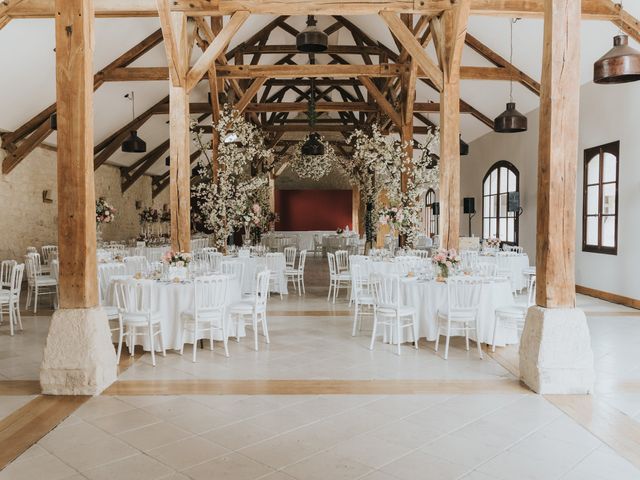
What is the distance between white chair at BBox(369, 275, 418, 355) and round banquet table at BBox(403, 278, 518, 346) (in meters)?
0.12

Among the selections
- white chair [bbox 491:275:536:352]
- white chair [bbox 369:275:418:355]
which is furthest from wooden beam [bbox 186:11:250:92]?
white chair [bbox 491:275:536:352]

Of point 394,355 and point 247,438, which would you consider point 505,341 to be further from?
point 247,438

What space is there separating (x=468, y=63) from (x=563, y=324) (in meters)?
8.21

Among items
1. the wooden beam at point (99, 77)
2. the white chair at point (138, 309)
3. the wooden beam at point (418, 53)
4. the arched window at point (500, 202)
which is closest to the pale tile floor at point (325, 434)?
the white chair at point (138, 309)

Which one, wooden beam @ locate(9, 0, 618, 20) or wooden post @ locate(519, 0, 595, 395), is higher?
wooden beam @ locate(9, 0, 618, 20)

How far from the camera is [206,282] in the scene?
562 centimetres

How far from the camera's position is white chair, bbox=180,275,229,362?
5367 millimetres

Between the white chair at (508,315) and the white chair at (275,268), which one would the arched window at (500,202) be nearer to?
the white chair at (275,268)

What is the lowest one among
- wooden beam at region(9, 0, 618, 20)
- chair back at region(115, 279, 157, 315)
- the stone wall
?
chair back at region(115, 279, 157, 315)

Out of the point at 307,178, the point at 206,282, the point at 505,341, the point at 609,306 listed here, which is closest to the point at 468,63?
the point at 609,306

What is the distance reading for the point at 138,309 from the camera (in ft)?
18.3

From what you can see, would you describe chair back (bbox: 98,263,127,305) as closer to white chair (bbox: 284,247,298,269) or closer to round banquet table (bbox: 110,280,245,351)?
round banquet table (bbox: 110,280,245,351)

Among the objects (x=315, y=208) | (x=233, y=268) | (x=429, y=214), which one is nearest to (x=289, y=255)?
(x=233, y=268)

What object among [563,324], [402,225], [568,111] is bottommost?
[563,324]
